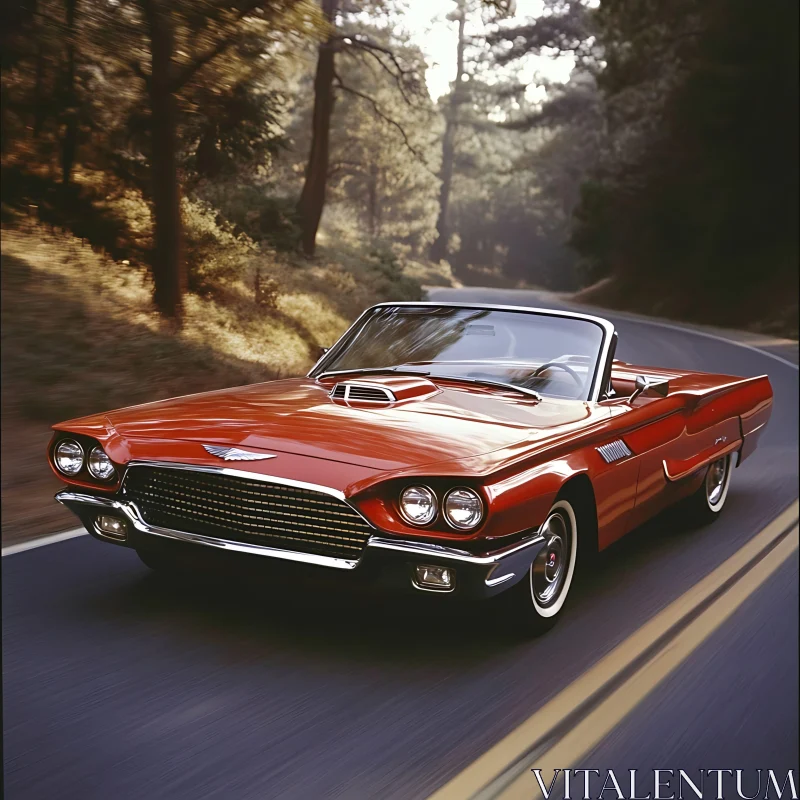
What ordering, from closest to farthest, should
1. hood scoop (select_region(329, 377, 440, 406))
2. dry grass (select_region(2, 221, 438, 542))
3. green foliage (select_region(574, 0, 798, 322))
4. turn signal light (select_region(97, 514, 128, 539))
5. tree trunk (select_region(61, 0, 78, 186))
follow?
1. turn signal light (select_region(97, 514, 128, 539))
2. hood scoop (select_region(329, 377, 440, 406))
3. tree trunk (select_region(61, 0, 78, 186))
4. dry grass (select_region(2, 221, 438, 542))
5. green foliage (select_region(574, 0, 798, 322))

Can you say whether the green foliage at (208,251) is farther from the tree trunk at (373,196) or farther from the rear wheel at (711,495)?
the tree trunk at (373,196)

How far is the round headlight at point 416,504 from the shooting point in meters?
3.99

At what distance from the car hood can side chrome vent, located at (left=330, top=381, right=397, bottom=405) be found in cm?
6

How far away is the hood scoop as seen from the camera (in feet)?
15.9

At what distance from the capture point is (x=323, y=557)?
13.2 ft

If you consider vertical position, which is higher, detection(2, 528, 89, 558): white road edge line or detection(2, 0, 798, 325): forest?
detection(2, 0, 798, 325): forest

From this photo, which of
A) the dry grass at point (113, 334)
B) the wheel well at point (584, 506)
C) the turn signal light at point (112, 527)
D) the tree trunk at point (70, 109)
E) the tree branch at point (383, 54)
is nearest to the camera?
the turn signal light at point (112, 527)

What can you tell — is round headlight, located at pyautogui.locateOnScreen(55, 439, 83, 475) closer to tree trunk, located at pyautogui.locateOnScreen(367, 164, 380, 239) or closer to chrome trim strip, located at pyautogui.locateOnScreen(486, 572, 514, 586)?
chrome trim strip, located at pyautogui.locateOnScreen(486, 572, 514, 586)

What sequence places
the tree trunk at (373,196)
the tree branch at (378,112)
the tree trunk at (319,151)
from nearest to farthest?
the tree trunk at (319,151) < the tree branch at (378,112) < the tree trunk at (373,196)

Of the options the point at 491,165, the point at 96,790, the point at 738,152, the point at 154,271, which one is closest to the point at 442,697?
the point at 96,790

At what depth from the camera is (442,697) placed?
12.8 feet

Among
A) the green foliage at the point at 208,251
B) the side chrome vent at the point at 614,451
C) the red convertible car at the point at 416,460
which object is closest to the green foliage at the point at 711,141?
the green foliage at the point at 208,251

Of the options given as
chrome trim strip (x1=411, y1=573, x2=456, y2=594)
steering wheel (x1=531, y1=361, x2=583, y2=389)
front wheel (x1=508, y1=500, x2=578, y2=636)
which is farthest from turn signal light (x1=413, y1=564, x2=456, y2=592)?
steering wheel (x1=531, y1=361, x2=583, y2=389)

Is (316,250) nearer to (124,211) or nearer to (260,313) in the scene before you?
(260,313)
